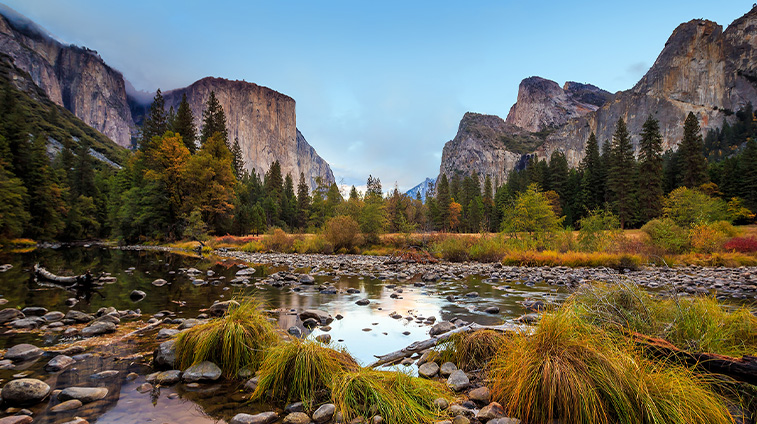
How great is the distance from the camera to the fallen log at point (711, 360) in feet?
8.85

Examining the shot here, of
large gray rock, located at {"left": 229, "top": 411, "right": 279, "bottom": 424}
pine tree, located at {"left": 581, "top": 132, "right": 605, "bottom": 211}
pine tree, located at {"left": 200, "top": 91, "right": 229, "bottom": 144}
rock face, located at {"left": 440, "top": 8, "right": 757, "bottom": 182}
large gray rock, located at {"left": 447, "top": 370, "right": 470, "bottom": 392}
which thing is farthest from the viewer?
rock face, located at {"left": 440, "top": 8, "right": 757, "bottom": 182}

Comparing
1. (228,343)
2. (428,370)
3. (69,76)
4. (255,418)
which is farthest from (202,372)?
(69,76)

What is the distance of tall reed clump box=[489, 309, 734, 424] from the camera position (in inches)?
98.1

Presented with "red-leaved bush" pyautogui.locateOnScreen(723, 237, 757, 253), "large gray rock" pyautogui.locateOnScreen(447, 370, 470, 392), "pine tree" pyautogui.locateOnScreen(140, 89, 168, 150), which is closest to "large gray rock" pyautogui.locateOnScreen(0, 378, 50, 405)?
"large gray rock" pyautogui.locateOnScreen(447, 370, 470, 392)

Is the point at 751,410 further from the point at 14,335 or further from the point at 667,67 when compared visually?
the point at 667,67

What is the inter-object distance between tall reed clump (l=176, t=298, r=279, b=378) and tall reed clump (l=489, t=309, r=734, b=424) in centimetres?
308

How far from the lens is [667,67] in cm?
14812

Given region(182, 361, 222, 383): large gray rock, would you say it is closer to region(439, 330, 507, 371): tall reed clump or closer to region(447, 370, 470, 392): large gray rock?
region(447, 370, 470, 392): large gray rock

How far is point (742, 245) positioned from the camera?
785 inches

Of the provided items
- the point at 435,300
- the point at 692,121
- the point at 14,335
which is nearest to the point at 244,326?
the point at 14,335

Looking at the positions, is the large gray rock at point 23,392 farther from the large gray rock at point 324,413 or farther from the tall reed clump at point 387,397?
the tall reed clump at point 387,397

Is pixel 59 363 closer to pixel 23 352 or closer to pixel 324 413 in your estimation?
pixel 23 352

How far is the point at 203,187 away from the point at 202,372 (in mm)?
39936

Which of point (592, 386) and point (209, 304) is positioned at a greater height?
point (592, 386)
